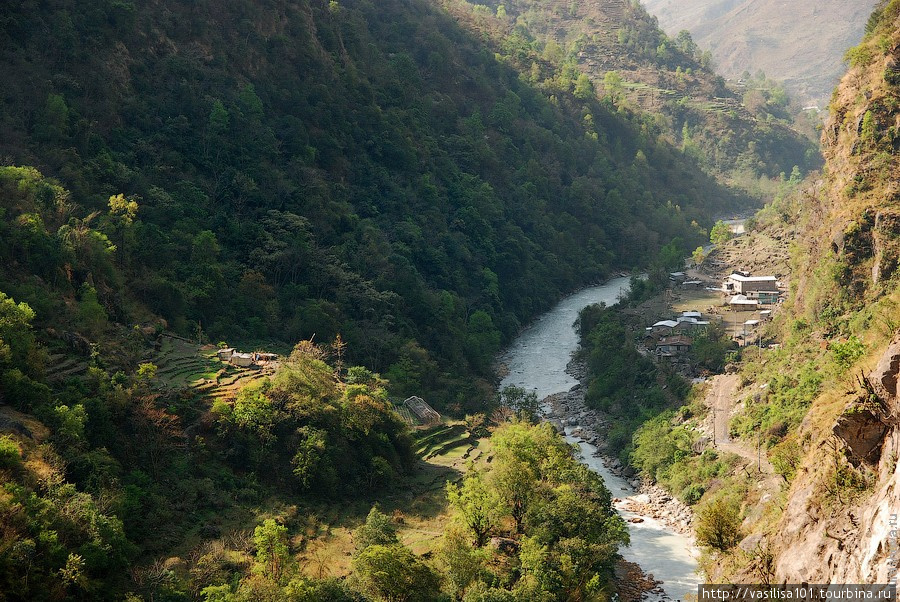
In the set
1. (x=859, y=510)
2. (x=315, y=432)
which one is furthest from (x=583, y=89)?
(x=859, y=510)

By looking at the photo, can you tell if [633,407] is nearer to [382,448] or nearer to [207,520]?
[382,448]

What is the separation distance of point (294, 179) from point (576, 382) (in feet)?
87.2

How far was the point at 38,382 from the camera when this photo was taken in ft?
103

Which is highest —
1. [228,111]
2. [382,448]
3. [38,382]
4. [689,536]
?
[228,111]

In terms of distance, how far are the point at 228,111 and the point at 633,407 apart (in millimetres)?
36506

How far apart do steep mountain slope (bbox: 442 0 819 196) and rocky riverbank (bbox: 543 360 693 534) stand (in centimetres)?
6611

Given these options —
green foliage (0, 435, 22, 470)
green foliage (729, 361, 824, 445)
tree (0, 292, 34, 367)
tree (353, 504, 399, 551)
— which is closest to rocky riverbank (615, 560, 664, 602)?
green foliage (729, 361, 824, 445)

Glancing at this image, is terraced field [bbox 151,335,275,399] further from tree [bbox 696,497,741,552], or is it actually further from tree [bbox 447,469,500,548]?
tree [bbox 696,497,741,552]

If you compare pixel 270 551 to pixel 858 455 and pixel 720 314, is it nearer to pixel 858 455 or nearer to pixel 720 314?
pixel 858 455

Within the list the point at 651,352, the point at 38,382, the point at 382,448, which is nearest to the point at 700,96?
the point at 651,352

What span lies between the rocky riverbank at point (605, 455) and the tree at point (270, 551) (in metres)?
21.1

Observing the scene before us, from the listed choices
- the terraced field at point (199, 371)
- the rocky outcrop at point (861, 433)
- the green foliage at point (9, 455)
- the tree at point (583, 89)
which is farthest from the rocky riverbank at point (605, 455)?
the tree at point (583, 89)

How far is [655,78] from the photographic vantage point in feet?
524

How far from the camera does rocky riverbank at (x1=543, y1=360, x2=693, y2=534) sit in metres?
42.8
